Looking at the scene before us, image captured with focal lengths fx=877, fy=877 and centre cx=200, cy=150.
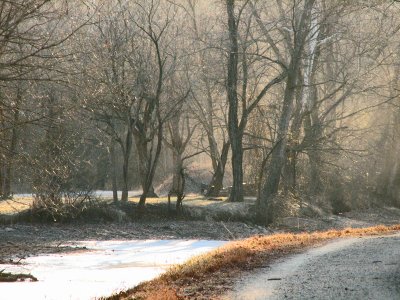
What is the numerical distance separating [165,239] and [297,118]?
1387 centimetres

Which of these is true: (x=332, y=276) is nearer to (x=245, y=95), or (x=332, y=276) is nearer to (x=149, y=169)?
(x=149, y=169)

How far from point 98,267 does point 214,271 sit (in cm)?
398

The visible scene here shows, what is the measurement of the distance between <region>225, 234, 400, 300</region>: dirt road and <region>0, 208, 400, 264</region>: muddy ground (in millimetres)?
7318

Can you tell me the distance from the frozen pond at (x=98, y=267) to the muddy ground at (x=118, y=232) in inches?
44.6

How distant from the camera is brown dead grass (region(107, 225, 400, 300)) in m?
13.3

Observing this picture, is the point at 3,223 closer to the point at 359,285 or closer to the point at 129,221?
the point at 129,221

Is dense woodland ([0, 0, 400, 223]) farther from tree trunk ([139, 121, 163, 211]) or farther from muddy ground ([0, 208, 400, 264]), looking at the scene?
muddy ground ([0, 208, 400, 264])

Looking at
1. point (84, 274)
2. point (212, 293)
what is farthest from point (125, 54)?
point (212, 293)

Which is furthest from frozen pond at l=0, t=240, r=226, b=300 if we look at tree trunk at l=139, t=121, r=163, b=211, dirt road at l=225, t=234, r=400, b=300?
tree trunk at l=139, t=121, r=163, b=211

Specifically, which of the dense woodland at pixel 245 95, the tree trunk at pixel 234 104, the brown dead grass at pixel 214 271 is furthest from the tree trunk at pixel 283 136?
the brown dead grass at pixel 214 271

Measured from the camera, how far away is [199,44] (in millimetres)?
43812

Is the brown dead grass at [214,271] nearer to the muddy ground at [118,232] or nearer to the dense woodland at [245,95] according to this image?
the muddy ground at [118,232]

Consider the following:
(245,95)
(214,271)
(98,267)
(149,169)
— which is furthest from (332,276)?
(245,95)

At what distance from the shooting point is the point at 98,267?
1878 centimetres
